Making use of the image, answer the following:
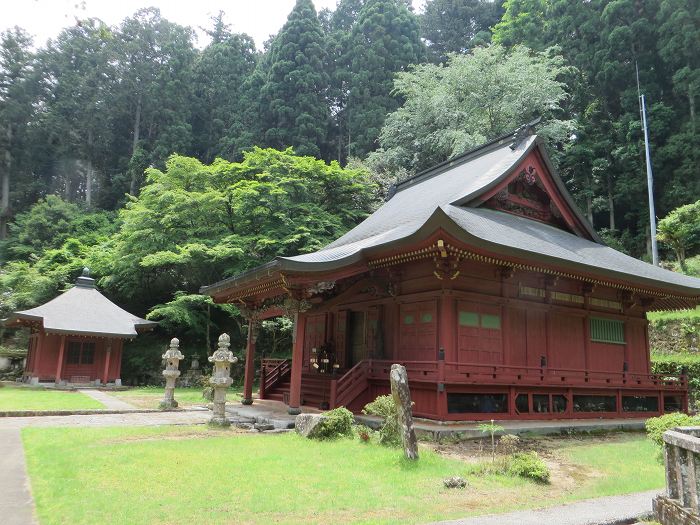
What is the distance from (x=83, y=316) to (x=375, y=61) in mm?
32206

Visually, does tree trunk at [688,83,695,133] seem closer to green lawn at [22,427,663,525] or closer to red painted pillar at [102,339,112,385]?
green lawn at [22,427,663,525]

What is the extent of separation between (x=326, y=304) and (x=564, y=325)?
689 cm

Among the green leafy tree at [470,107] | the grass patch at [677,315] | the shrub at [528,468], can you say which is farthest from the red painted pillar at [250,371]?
the green leafy tree at [470,107]

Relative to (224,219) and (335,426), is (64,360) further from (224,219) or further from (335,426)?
(335,426)

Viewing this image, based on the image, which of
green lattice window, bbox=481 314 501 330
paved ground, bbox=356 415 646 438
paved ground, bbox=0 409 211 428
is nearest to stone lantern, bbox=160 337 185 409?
paved ground, bbox=0 409 211 428

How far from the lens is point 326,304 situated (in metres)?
15.3

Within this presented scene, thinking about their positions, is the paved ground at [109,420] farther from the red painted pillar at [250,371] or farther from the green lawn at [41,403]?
the green lawn at [41,403]

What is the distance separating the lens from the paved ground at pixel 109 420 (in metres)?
12.2

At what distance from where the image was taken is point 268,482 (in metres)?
6.69

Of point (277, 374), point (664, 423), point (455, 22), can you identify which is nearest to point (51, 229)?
point (277, 374)

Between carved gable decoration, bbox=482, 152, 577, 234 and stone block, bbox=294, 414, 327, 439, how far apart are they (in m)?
8.88

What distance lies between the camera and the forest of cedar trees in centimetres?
2905

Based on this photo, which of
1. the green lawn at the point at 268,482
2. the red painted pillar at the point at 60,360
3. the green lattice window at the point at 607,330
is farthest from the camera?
the red painted pillar at the point at 60,360

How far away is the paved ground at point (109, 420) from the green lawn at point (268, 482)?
2144mm
